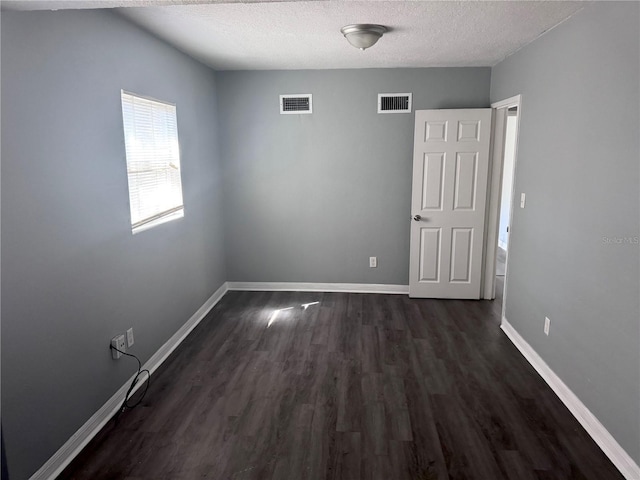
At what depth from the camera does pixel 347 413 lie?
2717 millimetres

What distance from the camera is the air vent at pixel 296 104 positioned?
470 cm

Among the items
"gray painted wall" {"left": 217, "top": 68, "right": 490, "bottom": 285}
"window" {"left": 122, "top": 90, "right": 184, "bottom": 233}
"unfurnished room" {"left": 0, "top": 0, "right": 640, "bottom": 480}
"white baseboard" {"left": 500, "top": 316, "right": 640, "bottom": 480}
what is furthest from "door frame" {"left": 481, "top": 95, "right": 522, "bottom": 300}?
"window" {"left": 122, "top": 90, "right": 184, "bottom": 233}

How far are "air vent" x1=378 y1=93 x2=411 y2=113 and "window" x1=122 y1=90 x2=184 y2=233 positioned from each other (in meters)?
2.16

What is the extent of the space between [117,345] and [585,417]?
9.38ft

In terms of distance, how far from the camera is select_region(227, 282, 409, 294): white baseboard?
505 centimetres

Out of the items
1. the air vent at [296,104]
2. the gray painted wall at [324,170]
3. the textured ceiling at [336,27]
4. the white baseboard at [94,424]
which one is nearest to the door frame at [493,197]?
the gray painted wall at [324,170]

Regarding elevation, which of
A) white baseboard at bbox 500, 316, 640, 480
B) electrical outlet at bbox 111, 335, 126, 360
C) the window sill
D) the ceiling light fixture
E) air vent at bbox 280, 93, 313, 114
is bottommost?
white baseboard at bbox 500, 316, 640, 480

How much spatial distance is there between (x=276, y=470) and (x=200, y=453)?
45cm

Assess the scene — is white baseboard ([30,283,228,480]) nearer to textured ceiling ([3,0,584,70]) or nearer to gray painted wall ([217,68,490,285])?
gray painted wall ([217,68,490,285])

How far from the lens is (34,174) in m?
2.03

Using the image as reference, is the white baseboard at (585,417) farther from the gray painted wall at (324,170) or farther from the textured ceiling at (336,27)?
the textured ceiling at (336,27)

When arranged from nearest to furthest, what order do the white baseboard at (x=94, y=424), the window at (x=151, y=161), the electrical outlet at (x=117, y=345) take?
the white baseboard at (x=94, y=424), the electrical outlet at (x=117, y=345), the window at (x=151, y=161)

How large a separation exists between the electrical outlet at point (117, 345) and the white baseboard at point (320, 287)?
238cm

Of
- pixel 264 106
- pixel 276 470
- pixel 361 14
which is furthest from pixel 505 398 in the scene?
pixel 264 106
